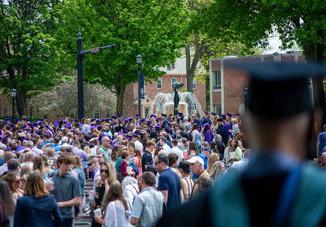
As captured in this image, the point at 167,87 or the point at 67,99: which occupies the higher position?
the point at 167,87

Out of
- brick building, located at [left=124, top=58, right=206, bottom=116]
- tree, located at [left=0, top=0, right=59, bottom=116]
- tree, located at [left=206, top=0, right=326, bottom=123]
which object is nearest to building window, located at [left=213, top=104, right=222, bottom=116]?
brick building, located at [left=124, top=58, right=206, bottom=116]

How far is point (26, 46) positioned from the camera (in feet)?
227

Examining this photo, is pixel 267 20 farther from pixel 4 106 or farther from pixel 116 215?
pixel 4 106

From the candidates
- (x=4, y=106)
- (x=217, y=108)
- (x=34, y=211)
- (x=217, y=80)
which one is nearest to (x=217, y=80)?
(x=217, y=80)

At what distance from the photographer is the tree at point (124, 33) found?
67.1m

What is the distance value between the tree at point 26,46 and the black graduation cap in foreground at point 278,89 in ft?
212

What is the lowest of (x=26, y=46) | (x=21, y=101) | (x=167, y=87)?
(x=21, y=101)

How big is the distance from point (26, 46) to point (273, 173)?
67643 millimetres

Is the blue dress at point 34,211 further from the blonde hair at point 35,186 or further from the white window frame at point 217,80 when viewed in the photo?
the white window frame at point 217,80

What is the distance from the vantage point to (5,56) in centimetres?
7212

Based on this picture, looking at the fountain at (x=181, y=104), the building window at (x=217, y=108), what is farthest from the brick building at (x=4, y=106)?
the fountain at (x=181, y=104)

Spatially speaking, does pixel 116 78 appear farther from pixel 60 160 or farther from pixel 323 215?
pixel 323 215

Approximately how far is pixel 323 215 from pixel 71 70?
247 feet

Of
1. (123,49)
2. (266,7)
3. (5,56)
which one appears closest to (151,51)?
(123,49)
